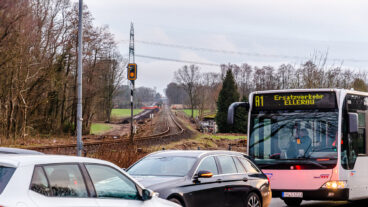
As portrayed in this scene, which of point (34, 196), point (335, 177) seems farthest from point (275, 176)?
point (34, 196)

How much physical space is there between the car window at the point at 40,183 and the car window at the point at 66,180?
68mm

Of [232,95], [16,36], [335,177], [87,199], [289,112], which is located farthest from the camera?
[232,95]

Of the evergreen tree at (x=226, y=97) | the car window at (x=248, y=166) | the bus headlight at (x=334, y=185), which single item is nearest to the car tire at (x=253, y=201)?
the car window at (x=248, y=166)

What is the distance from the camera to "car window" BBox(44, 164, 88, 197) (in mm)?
5828

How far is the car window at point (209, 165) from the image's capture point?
33.9 feet

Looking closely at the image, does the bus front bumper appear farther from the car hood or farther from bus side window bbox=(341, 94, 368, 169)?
the car hood

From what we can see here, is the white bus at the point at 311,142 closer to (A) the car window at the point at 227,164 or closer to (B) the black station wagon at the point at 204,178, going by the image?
(B) the black station wagon at the point at 204,178

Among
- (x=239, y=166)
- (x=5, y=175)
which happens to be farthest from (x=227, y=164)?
(x=5, y=175)

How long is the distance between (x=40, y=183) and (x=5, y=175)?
1.27 ft

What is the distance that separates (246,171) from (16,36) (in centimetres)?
2503

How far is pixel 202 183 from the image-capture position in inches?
392

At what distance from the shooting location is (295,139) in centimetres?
1334

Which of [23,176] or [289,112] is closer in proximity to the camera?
[23,176]

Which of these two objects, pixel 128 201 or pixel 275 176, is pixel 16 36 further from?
pixel 128 201
